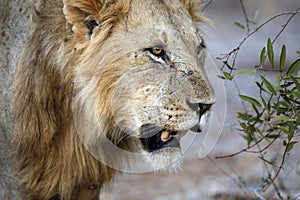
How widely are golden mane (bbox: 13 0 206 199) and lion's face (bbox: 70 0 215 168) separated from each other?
0.20 feet

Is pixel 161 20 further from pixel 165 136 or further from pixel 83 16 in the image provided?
pixel 165 136

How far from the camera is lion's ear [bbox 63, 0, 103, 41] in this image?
4047 mm

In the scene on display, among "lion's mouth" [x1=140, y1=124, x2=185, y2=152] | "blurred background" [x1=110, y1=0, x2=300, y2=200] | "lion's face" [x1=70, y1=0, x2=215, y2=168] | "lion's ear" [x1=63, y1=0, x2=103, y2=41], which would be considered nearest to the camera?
"lion's face" [x1=70, y1=0, x2=215, y2=168]

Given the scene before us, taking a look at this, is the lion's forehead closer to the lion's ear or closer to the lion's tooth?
the lion's ear

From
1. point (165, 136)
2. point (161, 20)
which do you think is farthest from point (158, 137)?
point (161, 20)

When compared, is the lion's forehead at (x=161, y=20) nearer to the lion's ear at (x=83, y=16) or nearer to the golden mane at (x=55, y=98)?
the golden mane at (x=55, y=98)

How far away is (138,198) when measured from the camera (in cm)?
753

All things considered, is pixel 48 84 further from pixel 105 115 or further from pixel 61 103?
pixel 105 115

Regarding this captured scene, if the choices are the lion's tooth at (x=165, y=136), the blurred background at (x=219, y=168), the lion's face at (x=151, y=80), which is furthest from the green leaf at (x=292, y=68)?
the lion's tooth at (x=165, y=136)

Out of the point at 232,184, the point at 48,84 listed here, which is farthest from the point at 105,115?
the point at 232,184

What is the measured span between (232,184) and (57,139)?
2477 millimetres

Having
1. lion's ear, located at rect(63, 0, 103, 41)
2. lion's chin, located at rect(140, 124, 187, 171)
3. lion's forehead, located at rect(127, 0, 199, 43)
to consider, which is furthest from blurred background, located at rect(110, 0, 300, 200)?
lion's ear, located at rect(63, 0, 103, 41)

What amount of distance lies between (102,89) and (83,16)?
40 centimetres

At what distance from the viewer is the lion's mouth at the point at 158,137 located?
3.94 m
